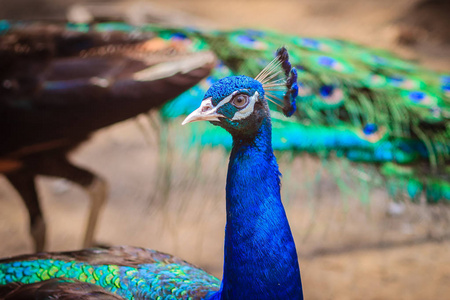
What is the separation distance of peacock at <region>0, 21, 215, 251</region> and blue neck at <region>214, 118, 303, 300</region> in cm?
106

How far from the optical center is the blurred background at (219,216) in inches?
92.5

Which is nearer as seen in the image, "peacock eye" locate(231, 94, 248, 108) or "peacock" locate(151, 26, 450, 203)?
"peacock eye" locate(231, 94, 248, 108)

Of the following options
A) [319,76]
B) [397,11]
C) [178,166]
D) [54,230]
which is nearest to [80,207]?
[54,230]

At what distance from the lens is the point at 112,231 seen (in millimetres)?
3020

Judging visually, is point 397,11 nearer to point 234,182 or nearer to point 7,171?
point 7,171

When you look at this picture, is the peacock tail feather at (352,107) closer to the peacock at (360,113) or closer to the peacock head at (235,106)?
the peacock at (360,113)

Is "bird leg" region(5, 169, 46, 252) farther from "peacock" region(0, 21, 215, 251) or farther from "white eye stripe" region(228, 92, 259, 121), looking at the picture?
"white eye stripe" region(228, 92, 259, 121)

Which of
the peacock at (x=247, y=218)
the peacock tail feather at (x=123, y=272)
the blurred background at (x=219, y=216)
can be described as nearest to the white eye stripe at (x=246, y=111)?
the peacock at (x=247, y=218)

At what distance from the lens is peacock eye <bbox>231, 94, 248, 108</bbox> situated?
1.13m

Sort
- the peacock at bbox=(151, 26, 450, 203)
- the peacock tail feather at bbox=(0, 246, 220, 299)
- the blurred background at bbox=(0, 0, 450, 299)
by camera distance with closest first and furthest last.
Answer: the peacock tail feather at bbox=(0, 246, 220, 299) < the peacock at bbox=(151, 26, 450, 203) < the blurred background at bbox=(0, 0, 450, 299)

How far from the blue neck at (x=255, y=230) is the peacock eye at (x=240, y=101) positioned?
0.27 ft

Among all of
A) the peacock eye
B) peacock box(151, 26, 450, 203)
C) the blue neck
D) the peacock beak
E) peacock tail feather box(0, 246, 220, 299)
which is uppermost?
peacock box(151, 26, 450, 203)

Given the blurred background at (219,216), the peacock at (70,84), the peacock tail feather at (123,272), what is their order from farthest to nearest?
the blurred background at (219,216), the peacock at (70,84), the peacock tail feather at (123,272)

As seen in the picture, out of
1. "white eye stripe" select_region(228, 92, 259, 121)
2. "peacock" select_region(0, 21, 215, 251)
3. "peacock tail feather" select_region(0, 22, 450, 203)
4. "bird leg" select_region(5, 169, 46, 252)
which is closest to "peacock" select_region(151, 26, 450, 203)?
"peacock tail feather" select_region(0, 22, 450, 203)
